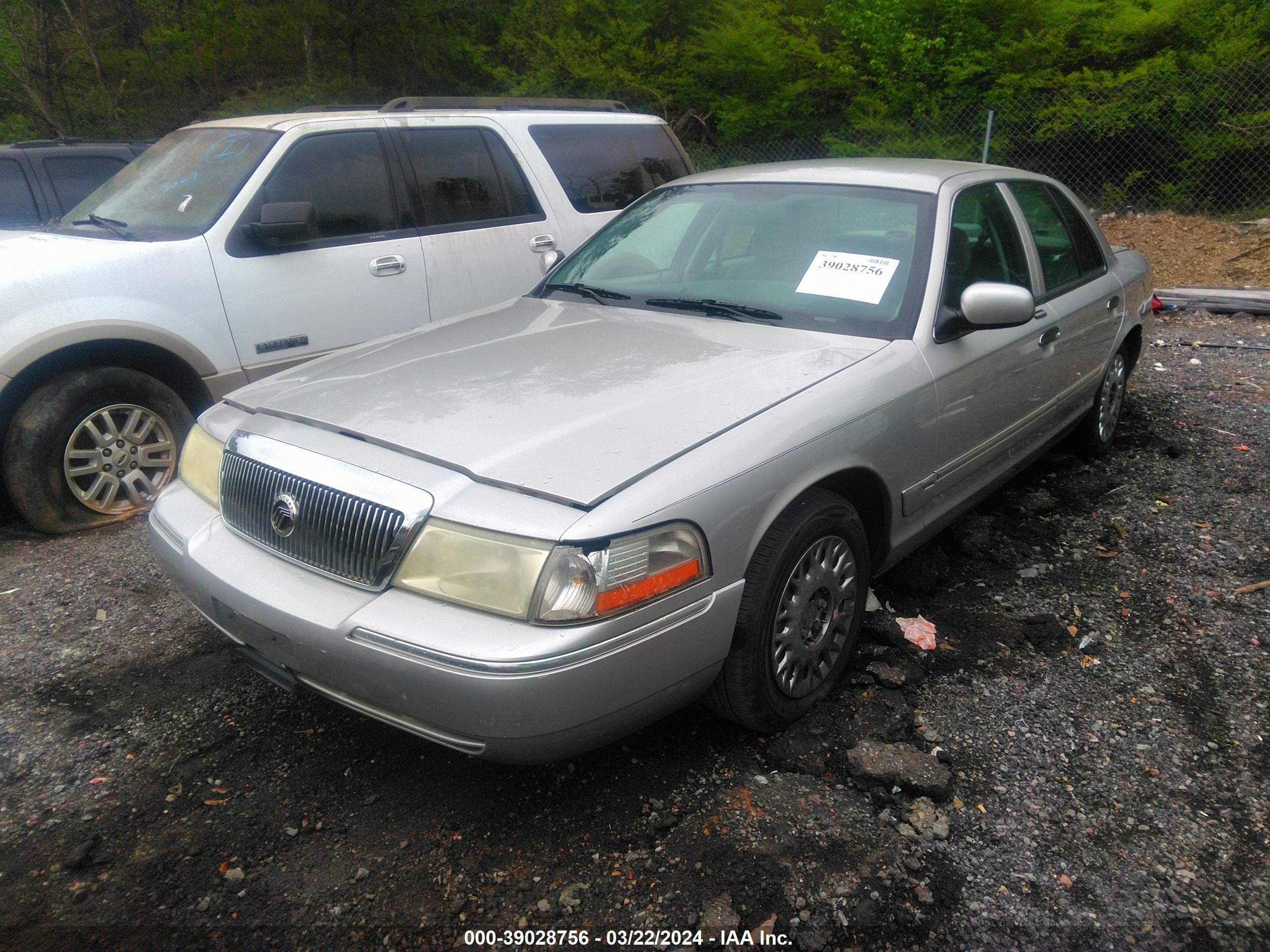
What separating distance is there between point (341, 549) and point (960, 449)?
2280 millimetres

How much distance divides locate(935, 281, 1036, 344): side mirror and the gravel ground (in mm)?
1130

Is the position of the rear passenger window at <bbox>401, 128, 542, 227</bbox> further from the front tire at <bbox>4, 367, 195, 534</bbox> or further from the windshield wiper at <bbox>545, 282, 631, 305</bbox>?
the front tire at <bbox>4, 367, 195, 534</bbox>

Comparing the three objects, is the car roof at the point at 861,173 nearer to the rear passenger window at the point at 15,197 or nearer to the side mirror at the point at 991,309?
the side mirror at the point at 991,309

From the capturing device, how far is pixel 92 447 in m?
4.46

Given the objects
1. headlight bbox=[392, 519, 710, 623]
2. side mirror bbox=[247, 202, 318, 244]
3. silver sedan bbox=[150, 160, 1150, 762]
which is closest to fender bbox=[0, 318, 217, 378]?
side mirror bbox=[247, 202, 318, 244]

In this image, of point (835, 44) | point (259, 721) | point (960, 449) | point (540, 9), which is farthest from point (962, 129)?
point (259, 721)

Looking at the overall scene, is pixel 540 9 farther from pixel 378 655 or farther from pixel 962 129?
pixel 378 655

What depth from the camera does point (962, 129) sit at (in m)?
12.1

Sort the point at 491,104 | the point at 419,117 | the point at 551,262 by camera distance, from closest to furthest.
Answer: the point at 551,262 → the point at 419,117 → the point at 491,104

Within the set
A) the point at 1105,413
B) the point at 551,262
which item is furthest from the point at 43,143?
the point at 1105,413

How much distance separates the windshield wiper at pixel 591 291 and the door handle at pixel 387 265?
4.48 ft

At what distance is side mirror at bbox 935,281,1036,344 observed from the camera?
3230mm

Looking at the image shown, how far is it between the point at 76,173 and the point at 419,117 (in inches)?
144

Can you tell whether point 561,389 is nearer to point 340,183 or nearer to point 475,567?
point 475,567
